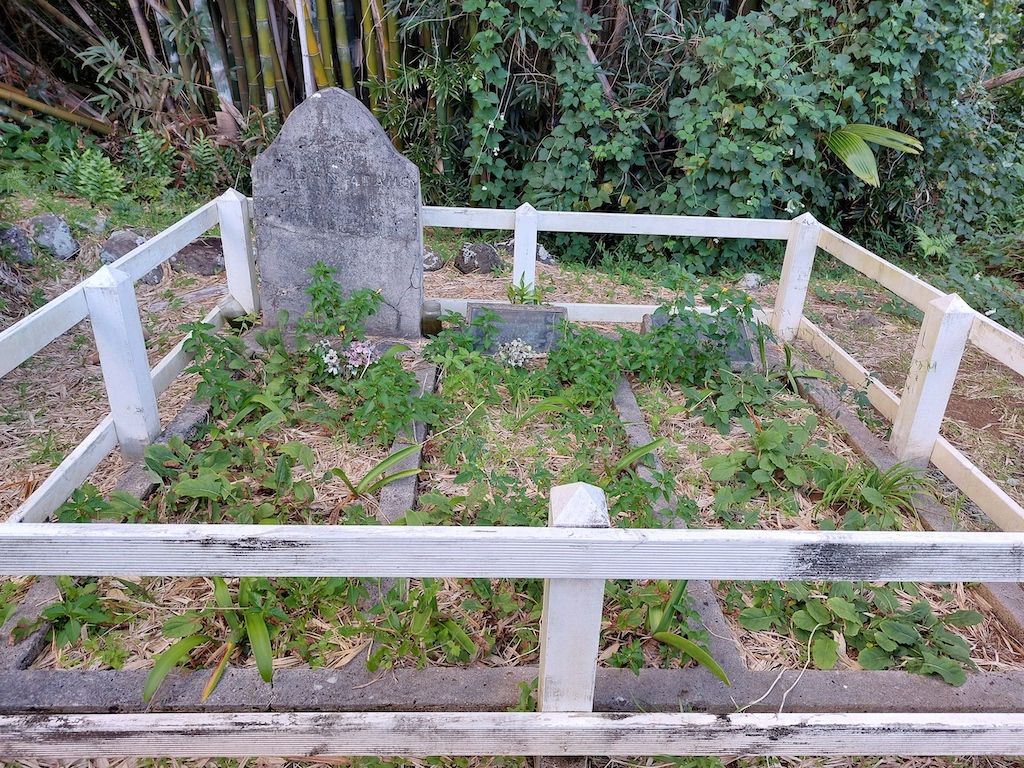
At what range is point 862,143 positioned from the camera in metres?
5.47

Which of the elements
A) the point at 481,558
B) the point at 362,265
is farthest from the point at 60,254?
the point at 481,558

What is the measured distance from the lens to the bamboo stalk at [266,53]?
6086 mm

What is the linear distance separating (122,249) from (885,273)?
16.7 feet

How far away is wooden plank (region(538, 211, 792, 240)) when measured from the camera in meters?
4.24

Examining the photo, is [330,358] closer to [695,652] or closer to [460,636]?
[460,636]

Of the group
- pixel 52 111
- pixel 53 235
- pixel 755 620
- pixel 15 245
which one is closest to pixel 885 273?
pixel 755 620

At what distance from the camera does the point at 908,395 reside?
3125 mm

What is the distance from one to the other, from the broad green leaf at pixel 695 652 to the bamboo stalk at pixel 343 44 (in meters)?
5.73

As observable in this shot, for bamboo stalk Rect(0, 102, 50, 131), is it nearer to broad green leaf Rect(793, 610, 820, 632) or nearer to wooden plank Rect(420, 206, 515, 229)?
wooden plank Rect(420, 206, 515, 229)

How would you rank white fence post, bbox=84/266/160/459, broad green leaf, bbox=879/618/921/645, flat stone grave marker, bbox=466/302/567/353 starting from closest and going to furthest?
1. broad green leaf, bbox=879/618/921/645
2. white fence post, bbox=84/266/160/459
3. flat stone grave marker, bbox=466/302/567/353

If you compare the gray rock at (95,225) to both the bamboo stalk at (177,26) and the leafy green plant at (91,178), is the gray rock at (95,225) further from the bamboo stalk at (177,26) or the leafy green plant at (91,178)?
the bamboo stalk at (177,26)

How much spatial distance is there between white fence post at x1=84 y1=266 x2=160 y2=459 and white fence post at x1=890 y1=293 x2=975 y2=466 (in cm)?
323

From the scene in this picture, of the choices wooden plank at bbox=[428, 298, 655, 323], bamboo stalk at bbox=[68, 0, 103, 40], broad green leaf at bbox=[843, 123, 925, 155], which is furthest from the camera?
bamboo stalk at bbox=[68, 0, 103, 40]

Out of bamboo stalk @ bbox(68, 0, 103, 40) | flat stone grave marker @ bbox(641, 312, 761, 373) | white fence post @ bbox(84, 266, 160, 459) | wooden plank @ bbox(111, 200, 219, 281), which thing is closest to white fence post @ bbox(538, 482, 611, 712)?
white fence post @ bbox(84, 266, 160, 459)
